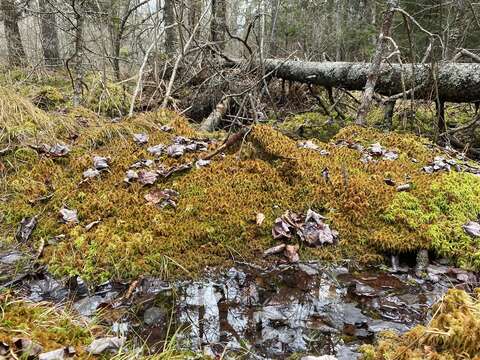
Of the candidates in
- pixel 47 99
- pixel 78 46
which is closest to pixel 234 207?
pixel 78 46

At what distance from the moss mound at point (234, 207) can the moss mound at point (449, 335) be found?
1108mm

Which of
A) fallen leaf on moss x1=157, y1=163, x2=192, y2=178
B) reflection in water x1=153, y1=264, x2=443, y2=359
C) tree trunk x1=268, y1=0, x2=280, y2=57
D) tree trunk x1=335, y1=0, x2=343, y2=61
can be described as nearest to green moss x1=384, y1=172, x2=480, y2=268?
reflection in water x1=153, y1=264, x2=443, y2=359

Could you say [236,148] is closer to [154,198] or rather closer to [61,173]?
[154,198]

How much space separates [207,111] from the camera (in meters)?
6.93

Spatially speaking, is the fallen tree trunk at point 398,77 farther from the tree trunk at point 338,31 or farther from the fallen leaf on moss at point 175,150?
the tree trunk at point 338,31

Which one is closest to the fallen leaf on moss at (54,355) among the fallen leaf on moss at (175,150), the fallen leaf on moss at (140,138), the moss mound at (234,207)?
the moss mound at (234,207)

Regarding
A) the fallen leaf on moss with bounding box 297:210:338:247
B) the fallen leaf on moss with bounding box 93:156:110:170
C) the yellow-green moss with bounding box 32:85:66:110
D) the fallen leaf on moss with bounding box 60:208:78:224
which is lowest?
the fallen leaf on moss with bounding box 297:210:338:247

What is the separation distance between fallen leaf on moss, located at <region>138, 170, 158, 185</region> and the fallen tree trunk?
2.34m

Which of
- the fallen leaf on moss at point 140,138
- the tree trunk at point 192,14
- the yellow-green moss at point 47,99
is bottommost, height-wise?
the fallen leaf on moss at point 140,138

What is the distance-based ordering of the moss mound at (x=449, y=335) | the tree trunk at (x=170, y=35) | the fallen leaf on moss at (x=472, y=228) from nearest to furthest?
the moss mound at (x=449, y=335), the fallen leaf on moss at (x=472, y=228), the tree trunk at (x=170, y=35)

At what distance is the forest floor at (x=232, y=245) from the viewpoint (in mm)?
1968

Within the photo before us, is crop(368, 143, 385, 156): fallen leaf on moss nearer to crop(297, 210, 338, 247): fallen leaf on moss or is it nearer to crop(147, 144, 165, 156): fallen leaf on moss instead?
crop(297, 210, 338, 247): fallen leaf on moss

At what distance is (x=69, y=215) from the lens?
297 centimetres

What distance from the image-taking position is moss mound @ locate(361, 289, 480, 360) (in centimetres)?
142
